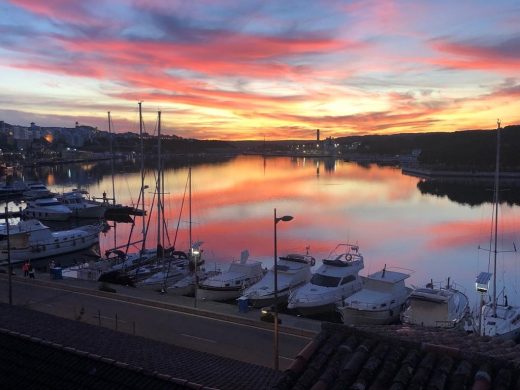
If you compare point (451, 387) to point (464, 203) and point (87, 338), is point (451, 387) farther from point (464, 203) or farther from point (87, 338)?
point (464, 203)

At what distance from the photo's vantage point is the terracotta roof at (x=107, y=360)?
6.46m

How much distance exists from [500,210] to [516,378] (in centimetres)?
5816

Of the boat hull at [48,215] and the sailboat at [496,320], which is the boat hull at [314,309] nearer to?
the sailboat at [496,320]

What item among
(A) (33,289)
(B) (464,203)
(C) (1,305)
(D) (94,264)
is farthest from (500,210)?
(C) (1,305)

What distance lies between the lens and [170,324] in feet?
48.3

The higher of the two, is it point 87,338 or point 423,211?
point 87,338

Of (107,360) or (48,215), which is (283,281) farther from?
(48,215)

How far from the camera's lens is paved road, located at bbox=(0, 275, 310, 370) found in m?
12.8

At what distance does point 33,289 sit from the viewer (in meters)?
18.6

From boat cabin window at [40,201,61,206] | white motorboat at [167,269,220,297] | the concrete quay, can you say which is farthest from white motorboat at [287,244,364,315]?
boat cabin window at [40,201,61,206]

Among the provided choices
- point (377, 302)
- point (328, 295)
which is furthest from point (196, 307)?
point (377, 302)

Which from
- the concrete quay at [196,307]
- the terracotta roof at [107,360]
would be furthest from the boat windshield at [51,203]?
the terracotta roof at [107,360]

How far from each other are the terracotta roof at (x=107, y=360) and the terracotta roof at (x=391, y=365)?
1970 millimetres

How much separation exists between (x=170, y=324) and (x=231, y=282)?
6874 mm
